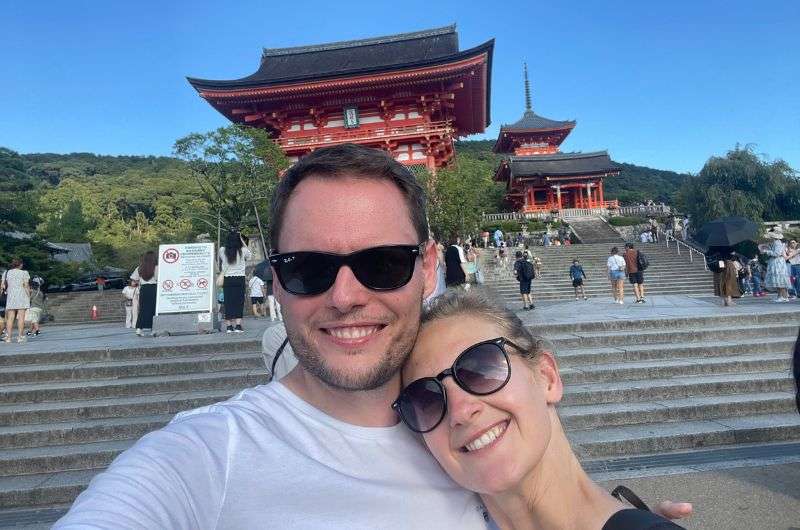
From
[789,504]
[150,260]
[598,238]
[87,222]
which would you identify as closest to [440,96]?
[598,238]

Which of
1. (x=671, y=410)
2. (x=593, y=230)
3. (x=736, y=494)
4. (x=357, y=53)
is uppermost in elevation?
(x=357, y=53)

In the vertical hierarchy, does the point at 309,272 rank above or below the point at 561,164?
below

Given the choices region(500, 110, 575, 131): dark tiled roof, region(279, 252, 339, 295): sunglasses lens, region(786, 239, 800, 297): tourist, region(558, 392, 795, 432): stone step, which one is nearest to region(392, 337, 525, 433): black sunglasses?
region(279, 252, 339, 295): sunglasses lens

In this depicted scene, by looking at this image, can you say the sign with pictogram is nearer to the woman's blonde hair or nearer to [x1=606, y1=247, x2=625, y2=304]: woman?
the woman's blonde hair

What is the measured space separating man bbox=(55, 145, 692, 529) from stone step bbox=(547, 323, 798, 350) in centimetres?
554

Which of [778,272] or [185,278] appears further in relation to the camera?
[778,272]

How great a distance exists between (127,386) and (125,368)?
451 millimetres

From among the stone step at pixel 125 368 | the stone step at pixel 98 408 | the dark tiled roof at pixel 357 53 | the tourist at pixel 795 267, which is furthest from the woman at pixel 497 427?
the dark tiled roof at pixel 357 53

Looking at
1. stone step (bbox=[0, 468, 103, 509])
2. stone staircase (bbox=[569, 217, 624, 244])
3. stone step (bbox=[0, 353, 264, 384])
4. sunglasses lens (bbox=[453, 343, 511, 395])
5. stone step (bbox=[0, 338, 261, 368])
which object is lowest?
stone step (bbox=[0, 468, 103, 509])

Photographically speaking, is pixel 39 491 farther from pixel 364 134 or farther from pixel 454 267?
pixel 364 134

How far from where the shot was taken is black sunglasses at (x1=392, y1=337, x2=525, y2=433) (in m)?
1.18

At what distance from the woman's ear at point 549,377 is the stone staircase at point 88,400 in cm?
416

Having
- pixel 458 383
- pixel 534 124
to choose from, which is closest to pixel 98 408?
pixel 458 383

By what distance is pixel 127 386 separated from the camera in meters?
5.34
